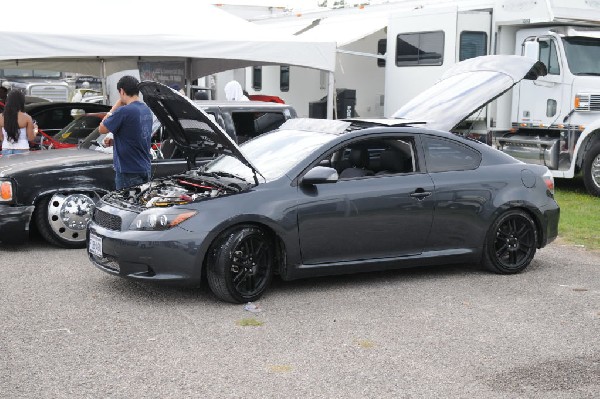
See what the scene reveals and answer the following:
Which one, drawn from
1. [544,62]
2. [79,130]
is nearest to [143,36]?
[79,130]

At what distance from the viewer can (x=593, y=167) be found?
43.1 ft

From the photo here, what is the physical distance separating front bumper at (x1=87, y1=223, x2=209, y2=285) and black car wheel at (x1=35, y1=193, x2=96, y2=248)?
7.68 feet

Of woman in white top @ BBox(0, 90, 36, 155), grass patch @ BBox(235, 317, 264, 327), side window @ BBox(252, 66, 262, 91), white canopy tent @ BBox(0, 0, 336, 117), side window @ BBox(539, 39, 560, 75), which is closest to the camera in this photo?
grass patch @ BBox(235, 317, 264, 327)

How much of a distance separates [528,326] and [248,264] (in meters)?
2.20

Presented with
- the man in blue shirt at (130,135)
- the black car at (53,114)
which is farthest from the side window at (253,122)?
the black car at (53,114)

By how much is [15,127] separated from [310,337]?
6.01m

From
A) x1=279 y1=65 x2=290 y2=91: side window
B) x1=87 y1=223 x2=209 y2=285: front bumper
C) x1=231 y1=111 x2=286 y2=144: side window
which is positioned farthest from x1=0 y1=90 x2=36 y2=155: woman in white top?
x1=279 y1=65 x2=290 y2=91: side window

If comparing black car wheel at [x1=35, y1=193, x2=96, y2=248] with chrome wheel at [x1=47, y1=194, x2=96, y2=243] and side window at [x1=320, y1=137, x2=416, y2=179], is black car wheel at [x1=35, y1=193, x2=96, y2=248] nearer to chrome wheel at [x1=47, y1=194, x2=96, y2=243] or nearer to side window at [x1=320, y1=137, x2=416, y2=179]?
chrome wheel at [x1=47, y1=194, x2=96, y2=243]

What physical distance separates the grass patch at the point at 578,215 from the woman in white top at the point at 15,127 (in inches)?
265

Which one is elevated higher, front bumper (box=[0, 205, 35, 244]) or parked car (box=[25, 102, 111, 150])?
parked car (box=[25, 102, 111, 150])

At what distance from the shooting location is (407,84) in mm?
16109

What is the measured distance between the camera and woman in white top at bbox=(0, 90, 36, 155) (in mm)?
10102

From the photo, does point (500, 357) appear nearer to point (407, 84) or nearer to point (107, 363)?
point (107, 363)

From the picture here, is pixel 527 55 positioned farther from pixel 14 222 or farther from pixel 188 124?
pixel 14 222
